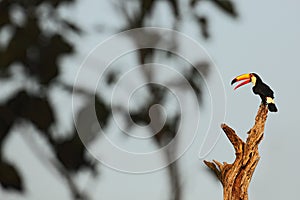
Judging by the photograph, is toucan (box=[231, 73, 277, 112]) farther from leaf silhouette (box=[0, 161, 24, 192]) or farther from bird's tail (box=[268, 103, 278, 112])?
leaf silhouette (box=[0, 161, 24, 192])

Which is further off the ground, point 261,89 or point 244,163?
point 261,89

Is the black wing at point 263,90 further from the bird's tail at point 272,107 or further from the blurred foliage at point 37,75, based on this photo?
the blurred foliage at point 37,75

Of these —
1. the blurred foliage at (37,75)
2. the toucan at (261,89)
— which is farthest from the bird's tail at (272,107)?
the blurred foliage at (37,75)

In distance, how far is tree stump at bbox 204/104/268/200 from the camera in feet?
4.77

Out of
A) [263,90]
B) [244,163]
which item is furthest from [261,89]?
[244,163]

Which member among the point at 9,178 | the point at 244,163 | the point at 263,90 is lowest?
the point at 244,163

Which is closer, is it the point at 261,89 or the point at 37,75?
the point at 261,89

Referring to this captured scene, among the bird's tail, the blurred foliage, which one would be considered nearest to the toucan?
the bird's tail

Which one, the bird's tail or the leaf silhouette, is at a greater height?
the leaf silhouette

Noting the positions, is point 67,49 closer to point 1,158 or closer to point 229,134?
point 1,158

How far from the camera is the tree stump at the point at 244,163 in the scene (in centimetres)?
145

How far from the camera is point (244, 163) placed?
1469mm

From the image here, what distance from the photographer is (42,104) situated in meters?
2.25

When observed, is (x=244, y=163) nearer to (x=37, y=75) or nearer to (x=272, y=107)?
(x=272, y=107)
